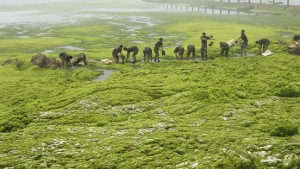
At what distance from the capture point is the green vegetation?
10.9m

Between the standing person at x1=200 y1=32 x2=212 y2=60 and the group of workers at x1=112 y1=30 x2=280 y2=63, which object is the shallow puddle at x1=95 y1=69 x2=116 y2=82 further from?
the standing person at x1=200 y1=32 x2=212 y2=60

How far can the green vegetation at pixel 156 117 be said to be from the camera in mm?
10922

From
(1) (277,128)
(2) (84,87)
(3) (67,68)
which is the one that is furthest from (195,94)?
(3) (67,68)

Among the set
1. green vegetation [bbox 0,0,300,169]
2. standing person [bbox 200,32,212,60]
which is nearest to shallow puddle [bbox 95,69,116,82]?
green vegetation [bbox 0,0,300,169]

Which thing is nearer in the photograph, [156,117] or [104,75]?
[156,117]

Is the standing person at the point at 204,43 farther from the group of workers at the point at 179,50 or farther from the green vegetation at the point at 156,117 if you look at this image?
the green vegetation at the point at 156,117

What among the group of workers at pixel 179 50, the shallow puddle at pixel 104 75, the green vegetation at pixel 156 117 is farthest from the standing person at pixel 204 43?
the shallow puddle at pixel 104 75

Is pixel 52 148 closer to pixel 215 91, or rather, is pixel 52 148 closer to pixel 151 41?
pixel 215 91

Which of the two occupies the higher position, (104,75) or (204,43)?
(204,43)

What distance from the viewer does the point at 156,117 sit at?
14.9 m

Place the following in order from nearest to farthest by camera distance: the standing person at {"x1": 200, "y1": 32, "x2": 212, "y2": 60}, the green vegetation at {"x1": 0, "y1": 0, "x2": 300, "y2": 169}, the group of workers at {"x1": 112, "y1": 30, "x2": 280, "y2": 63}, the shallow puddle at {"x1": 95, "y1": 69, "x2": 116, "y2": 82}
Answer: the green vegetation at {"x1": 0, "y1": 0, "x2": 300, "y2": 169} < the shallow puddle at {"x1": 95, "y1": 69, "x2": 116, "y2": 82} < the standing person at {"x1": 200, "y1": 32, "x2": 212, "y2": 60} < the group of workers at {"x1": 112, "y1": 30, "x2": 280, "y2": 63}

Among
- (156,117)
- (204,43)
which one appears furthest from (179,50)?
(156,117)

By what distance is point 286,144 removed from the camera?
36.2 ft

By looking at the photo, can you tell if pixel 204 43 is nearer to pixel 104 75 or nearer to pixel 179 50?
pixel 179 50
